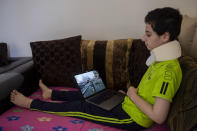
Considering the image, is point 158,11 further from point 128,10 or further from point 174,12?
point 128,10

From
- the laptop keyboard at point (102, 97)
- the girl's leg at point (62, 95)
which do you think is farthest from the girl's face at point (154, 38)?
the girl's leg at point (62, 95)

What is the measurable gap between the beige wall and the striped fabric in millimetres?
284

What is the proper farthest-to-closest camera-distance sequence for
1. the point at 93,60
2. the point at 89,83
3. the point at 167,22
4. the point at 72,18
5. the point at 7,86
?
1. the point at 72,18
2. the point at 93,60
3. the point at 89,83
4. the point at 7,86
5. the point at 167,22

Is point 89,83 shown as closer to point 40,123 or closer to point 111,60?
point 111,60

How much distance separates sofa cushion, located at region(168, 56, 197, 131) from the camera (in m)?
0.78

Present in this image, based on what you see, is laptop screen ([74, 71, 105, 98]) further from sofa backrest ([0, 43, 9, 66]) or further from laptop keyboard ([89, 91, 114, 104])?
sofa backrest ([0, 43, 9, 66])

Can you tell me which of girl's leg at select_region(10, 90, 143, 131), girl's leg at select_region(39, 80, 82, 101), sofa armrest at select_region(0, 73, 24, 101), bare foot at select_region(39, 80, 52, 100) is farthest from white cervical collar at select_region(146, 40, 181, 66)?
sofa armrest at select_region(0, 73, 24, 101)

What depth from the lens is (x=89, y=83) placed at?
56.4 inches

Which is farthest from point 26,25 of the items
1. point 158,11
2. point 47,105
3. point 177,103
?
point 177,103

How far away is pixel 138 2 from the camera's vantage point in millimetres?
1651

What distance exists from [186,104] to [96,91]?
0.74 meters

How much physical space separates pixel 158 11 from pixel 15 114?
1164 mm

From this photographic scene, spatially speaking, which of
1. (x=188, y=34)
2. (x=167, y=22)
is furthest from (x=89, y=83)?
(x=188, y=34)

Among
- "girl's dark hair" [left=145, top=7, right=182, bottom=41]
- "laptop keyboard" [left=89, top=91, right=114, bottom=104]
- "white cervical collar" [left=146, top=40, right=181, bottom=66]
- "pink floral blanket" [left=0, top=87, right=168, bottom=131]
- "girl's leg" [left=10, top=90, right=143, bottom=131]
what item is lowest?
"pink floral blanket" [left=0, top=87, right=168, bottom=131]
